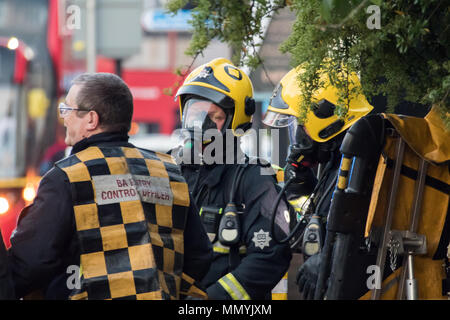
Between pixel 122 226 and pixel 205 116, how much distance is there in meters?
1.55

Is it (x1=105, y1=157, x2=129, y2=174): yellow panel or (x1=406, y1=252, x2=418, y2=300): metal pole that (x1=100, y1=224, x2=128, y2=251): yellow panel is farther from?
(x1=406, y1=252, x2=418, y2=300): metal pole

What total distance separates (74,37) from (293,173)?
10.4 metres

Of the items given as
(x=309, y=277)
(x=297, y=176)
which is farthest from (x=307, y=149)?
(x=309, y=277)

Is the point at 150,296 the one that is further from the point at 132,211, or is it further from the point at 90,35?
the point at 90,35

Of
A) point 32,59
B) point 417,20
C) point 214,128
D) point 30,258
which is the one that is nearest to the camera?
point 417,20

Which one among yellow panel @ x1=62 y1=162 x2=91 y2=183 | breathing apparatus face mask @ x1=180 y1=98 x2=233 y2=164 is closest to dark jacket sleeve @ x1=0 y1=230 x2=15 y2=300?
yellow panel @ x1=62 y1=162 x2=91 y2=183

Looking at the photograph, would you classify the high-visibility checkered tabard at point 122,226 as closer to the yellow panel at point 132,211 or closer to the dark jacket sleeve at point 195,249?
the yellow panel at point 132,211

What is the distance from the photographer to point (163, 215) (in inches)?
117

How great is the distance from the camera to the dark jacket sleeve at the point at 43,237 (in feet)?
8.91

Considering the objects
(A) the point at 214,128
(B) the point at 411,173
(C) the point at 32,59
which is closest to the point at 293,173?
(A) the point at 214,128

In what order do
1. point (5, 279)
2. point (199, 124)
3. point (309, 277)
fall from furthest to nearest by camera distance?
1. point (199, 124)
2. point (309, 277)
3. point (5, 279)

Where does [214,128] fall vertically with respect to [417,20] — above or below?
below

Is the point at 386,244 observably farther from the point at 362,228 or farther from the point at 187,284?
the point at 187,284

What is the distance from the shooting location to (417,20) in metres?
2.49
